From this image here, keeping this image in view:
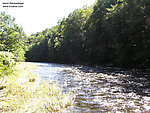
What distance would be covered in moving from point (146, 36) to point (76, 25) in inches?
1554

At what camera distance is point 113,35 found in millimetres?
35406

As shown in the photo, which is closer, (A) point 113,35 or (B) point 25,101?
(B) point 25,101

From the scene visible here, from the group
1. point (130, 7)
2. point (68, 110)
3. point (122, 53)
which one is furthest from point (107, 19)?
point (68, 110)

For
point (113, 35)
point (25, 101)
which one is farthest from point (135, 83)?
point (113, 35)

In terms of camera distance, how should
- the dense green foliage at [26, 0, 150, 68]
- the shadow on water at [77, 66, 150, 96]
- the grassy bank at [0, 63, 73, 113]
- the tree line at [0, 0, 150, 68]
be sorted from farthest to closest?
the dense green foliage at [26, 0, 150, 68] → the tree line at [0, 0, 150, 68] → the shadow on water at [77, 66, 150, 96] → the grassy bank at [0, 63, 73, 113]

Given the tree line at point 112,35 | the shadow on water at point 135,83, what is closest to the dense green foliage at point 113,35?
the tree line at point 112,35

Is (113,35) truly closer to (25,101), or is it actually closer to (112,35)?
(112,35)

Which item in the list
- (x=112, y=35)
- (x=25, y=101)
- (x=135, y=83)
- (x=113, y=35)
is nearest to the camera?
(x=25, y=101)

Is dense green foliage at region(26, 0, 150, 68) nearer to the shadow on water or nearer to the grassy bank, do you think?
the shadow on water

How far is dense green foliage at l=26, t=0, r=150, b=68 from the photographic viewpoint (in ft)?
90.5

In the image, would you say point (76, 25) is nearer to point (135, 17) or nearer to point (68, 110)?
point (135, 17)

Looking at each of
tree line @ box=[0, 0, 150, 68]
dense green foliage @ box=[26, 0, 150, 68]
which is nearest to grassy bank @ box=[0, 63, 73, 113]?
tree line @ box=[0, 0, 150, 68]

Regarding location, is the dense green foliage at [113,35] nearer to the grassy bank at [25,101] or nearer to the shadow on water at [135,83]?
the shadow on water at [135,83]

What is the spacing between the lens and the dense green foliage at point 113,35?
90.5ft
